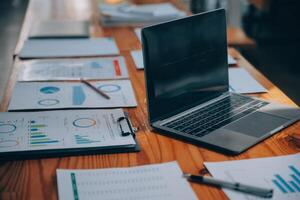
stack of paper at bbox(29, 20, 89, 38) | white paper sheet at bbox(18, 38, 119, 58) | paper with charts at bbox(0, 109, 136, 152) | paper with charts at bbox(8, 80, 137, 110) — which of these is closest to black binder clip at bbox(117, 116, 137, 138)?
paper with charts at bbox(0, 109, 136, 152)

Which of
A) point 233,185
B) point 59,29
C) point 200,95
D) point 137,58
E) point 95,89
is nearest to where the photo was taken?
point 233,185

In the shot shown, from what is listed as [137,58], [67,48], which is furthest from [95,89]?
[67,48]

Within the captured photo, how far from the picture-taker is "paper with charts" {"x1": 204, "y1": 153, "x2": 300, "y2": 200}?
0.96 metres

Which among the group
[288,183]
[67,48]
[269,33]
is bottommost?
[269,33]

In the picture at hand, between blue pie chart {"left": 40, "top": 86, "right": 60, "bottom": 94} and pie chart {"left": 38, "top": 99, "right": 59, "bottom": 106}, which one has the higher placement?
blue pie chart {"left": 40, "top": 86, "right": 60, "bottom": 94}

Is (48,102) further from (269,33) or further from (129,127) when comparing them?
(269,33)

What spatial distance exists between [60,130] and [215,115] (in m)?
0.37

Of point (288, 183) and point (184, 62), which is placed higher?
point (184, 62)

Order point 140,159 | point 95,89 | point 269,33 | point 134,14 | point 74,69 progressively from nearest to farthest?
point 140,159 < point 95,89 < point 74,69 < point 134,14 < point 269,33

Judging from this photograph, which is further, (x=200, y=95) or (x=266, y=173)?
(x=200, y=95)

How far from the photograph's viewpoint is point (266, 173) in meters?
1.03

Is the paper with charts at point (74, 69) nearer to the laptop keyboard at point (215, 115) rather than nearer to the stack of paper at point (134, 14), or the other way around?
the laptop keyboard at point (215, 115)

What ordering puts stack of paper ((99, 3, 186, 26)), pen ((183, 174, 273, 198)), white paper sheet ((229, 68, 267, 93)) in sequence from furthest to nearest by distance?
1. stack of paper ((99, 3, 186, 26))
2. white paper sheet ((229, 68, 267, 93))
3. pen ((183, 174, 273, 198))

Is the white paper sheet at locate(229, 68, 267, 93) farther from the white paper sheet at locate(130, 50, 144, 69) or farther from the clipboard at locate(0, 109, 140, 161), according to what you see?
the clipboard at locate(0, 109, 140, 161)
